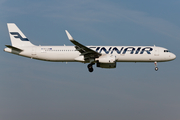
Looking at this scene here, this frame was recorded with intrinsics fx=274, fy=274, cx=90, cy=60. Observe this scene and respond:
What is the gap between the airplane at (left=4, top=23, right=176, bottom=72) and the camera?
44.0 metres

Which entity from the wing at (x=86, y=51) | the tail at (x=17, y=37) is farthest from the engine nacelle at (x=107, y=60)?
the tail at (x=17, y=37)

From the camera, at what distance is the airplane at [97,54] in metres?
44.0

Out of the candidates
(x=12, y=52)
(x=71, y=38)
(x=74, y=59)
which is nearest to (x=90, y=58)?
(x=74, y=59)

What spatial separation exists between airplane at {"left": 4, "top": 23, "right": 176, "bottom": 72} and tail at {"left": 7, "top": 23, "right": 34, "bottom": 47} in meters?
1.39

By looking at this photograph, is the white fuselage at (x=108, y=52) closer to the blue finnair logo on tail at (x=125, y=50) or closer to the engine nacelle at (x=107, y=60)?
the blue finnair logo on tail at (x=125, y=50)

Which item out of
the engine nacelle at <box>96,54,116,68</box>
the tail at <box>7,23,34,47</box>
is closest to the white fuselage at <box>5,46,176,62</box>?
the engine nacelle at <box>96,54,116,68</box>

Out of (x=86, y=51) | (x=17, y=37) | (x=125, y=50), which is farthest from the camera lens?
(x=17, y=37)

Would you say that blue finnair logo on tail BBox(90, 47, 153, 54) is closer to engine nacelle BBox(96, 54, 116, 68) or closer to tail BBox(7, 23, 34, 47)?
engine nacelle BBox(96, 54, 116, 68)

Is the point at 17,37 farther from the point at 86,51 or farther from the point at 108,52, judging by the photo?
the point at 108,52

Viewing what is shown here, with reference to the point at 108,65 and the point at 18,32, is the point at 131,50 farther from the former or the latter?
the point at 18,32

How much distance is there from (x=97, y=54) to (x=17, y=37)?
1507 centimetres

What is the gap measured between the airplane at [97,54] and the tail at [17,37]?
139 centimetres

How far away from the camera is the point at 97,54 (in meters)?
43.6

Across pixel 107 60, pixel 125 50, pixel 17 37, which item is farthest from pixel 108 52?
pixel 17 37
